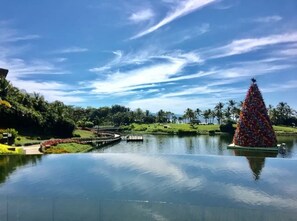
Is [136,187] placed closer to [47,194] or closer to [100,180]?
[100,180]

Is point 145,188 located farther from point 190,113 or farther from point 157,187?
point 190,113

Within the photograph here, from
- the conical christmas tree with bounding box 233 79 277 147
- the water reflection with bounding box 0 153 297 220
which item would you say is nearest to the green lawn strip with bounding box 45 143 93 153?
the water reflection with bounding box 0 153 297 220

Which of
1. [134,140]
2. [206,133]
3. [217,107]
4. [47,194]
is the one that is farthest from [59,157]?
[217,107]

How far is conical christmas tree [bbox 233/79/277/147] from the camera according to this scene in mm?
49438

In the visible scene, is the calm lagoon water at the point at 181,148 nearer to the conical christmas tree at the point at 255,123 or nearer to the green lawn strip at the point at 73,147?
the green lawn strip at the point at 73,147

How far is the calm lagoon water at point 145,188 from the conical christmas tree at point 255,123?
19.6 m

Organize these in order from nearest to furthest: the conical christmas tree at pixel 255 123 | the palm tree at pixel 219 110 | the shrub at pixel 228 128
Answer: the conical christmas tree at pixel 255 123
the shrub at pixel 228 128
the palm tree at pixel 219 110

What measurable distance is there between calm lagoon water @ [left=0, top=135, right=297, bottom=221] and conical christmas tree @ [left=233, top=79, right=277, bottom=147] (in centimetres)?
1965

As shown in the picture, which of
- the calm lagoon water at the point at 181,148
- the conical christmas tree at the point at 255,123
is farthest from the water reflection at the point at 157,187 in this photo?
the calm lagoon water at the point at 181,148

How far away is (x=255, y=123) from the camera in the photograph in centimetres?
4962

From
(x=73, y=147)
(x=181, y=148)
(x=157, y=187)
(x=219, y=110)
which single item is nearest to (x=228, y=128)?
(x=219, y=110)

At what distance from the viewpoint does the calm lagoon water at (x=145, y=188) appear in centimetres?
1273

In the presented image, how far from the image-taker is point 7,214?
42.8ft

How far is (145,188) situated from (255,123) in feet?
114
